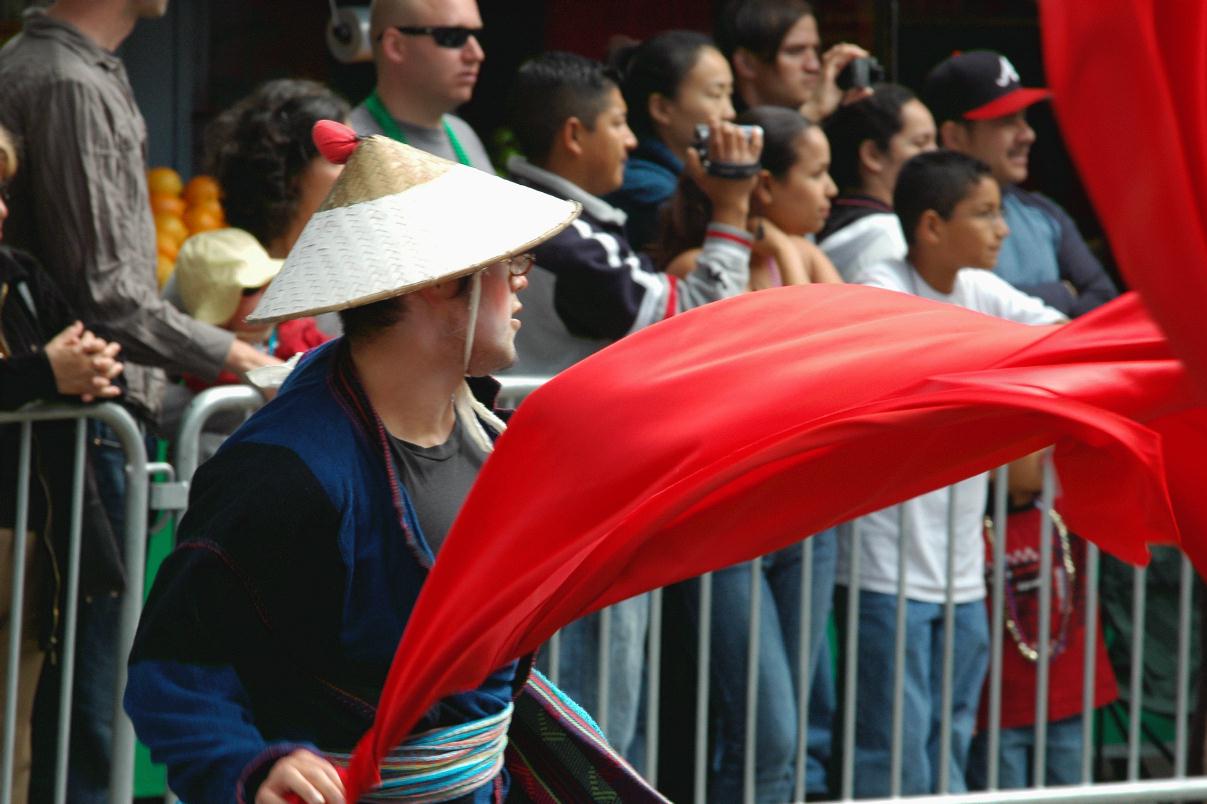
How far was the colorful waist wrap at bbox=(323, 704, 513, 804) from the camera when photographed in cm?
280

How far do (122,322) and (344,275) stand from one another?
1.62 m

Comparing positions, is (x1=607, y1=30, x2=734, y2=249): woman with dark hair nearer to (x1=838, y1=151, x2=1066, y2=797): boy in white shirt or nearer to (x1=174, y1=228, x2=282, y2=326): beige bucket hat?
(x1=838, y1=151, x2=1066, y2=797): boy in white shirt

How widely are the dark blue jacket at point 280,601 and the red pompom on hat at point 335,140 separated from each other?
0.38m

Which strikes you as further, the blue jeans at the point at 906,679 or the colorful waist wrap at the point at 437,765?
the blue jeans at the point at 906,679

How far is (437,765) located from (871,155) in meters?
3.69

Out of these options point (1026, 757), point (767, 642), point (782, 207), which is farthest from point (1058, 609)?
point (782, 207)

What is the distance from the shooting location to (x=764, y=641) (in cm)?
481

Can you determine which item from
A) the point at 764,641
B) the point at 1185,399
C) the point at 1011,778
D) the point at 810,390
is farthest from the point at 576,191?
the point at 1185,399

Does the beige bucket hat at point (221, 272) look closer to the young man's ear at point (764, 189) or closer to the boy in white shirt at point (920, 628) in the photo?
the young man's ear at point (764, 189)

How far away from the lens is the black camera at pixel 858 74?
21.1ft

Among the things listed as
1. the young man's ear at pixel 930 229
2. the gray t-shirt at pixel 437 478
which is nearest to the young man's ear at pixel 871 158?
the young man's ear at pixel 930 229

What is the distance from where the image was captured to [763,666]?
481 centimetres

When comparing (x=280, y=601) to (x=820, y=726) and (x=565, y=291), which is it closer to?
(x=565, y=291)

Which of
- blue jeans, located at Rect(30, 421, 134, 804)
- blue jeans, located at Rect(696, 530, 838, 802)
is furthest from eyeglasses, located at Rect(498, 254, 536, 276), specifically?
blue jeans, located at Rect(696, 530, 838, 802)
